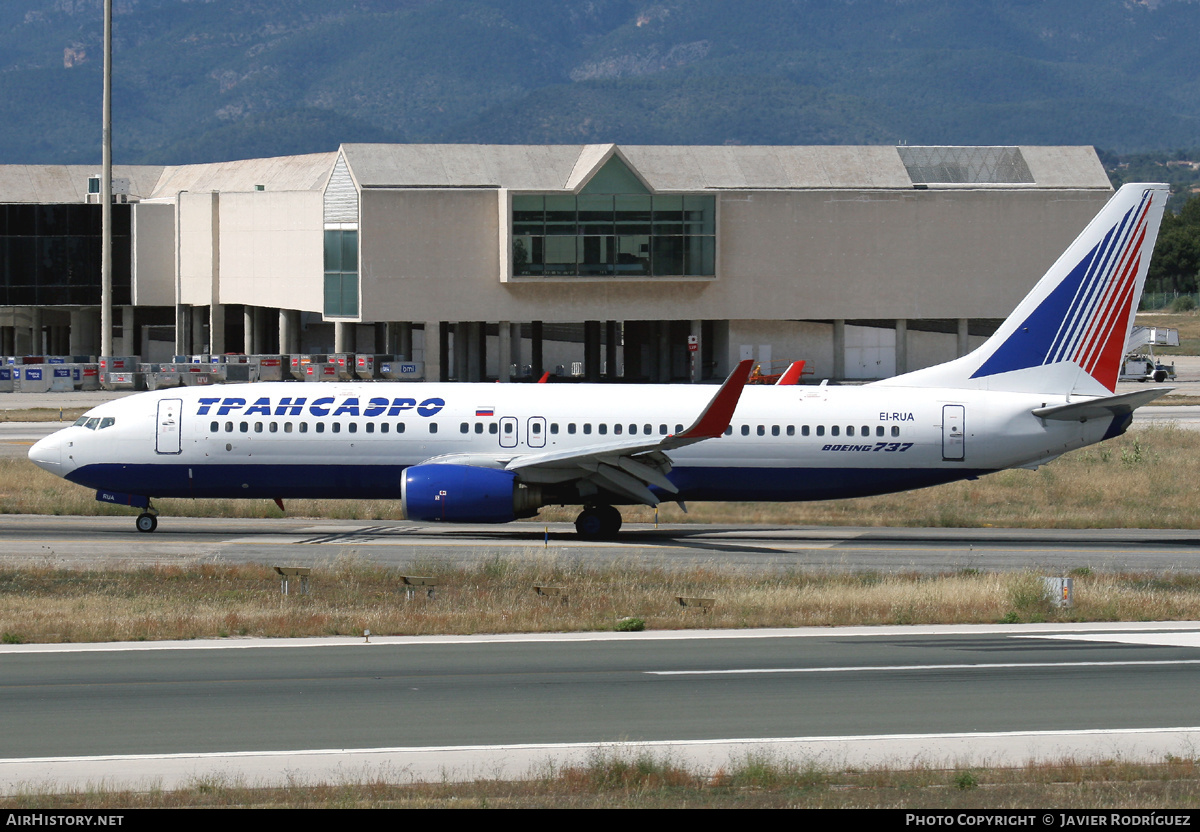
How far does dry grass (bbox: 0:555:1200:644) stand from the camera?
22984 millimetres

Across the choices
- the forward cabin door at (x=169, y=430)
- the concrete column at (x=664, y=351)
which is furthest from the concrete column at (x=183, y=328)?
the forward cabin door at (x=169, y=430)

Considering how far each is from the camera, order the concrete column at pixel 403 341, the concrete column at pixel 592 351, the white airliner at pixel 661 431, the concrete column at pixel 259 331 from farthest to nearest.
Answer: the concrete column at pixel 259 331 < the concrete column at pixel 592 351 < the concrete column at pixel 403 341 < the white airliner at pixel 661 431

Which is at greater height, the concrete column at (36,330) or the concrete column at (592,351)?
the concrete column at (36,330)

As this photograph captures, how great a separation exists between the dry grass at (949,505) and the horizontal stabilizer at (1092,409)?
5.51 metres

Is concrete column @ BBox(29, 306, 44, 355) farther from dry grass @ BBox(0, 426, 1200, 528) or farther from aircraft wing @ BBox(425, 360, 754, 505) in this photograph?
aircraft wing @ BBox(425, 360, 754, 505)

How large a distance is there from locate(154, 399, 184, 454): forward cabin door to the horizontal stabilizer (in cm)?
2061

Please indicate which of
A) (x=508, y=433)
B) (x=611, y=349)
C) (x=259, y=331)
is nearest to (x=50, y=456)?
(x=508, y=433)

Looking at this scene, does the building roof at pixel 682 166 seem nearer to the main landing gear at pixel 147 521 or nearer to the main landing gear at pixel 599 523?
the main landing gear at pixel 147 521

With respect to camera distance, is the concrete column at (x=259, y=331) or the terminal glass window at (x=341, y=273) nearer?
the terminal glass window at (x=341, y=273)

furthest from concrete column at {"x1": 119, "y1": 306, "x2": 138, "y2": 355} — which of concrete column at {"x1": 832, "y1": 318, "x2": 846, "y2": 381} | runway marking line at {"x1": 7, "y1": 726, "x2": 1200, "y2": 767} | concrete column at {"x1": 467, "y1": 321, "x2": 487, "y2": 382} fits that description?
runway marking line at {"x1": 7, "y1": 726, "x2": 1200, "y2": 767}

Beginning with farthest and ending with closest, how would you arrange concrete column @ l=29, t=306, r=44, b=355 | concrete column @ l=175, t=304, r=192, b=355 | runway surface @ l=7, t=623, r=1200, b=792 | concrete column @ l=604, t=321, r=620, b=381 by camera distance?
concrete column @ l=29, t=306, r=44, b=355
concrete column @ l=175, t=304, r=192, b=355
concrete column @ l=604, t=321, r=620, b=381
runway surface @ l=7, t=623, r=1200, b=792

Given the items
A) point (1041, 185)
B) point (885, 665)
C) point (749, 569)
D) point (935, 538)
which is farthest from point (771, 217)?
point (885, 665)

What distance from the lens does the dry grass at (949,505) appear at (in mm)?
39812

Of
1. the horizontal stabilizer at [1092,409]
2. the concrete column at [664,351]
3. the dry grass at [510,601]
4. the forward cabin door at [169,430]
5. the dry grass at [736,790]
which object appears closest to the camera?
the dry grass at [736,790]
